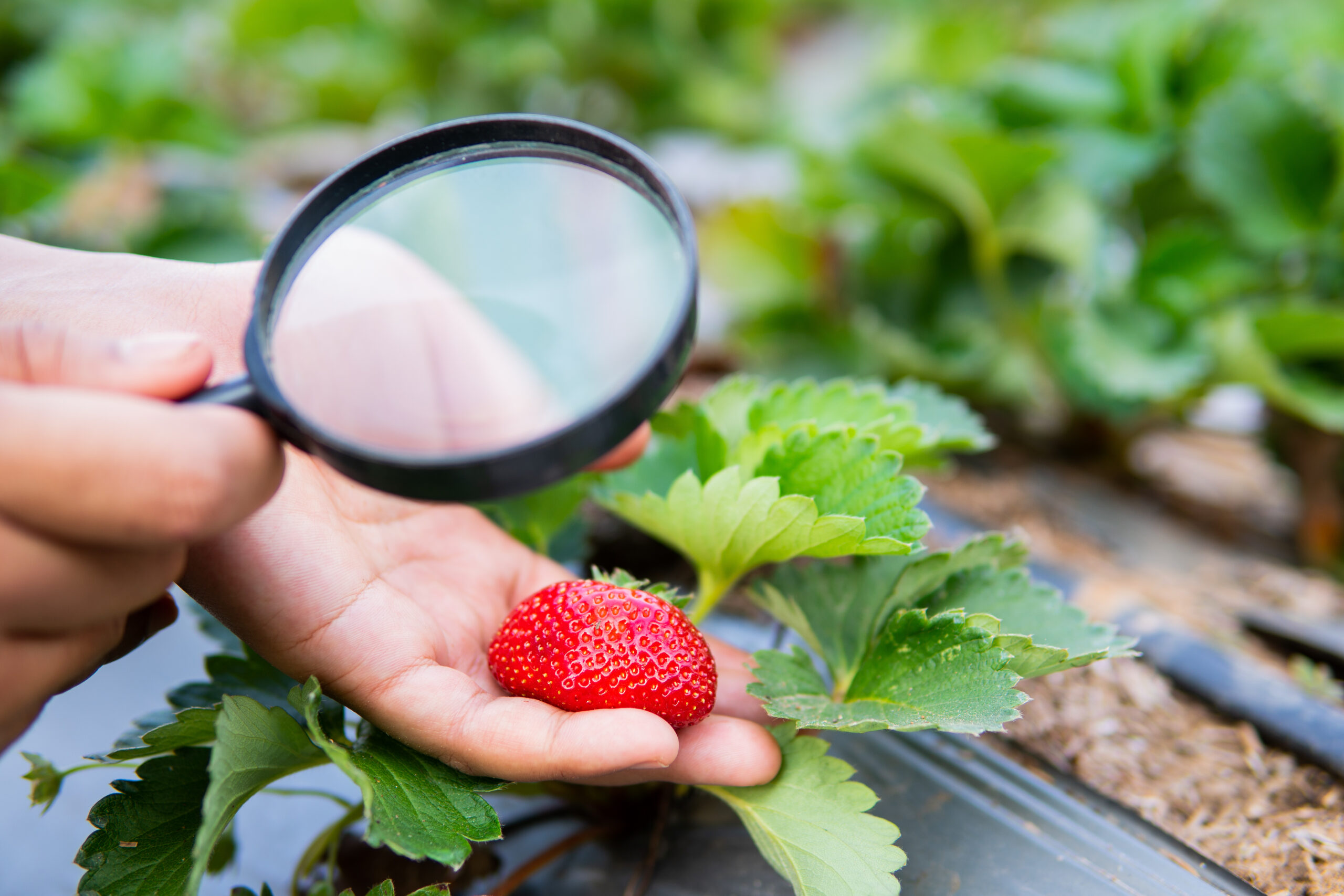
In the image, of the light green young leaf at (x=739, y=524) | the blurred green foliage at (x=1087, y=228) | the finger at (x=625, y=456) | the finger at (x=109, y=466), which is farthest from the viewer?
the blurred green foliage at (x=1087, y=228)

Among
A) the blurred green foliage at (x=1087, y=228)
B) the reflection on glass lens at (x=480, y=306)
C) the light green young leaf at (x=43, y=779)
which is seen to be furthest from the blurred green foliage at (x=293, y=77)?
the light green young leaf at (x=43, y=779)

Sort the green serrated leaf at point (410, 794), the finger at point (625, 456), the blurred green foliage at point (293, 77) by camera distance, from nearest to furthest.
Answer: the green serrated leaf at point (410, 794) < the finger at point (625, 456) < the blurred green foliage at point (293, 77)


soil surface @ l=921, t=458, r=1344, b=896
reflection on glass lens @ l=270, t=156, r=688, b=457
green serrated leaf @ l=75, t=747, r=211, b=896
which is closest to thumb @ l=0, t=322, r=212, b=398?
reflection on glass lens @ l=270, t=156, r=688, b=457

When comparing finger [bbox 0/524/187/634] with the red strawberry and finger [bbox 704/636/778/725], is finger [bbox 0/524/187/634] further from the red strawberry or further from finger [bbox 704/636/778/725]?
finger [bbox 704/636/778/725]

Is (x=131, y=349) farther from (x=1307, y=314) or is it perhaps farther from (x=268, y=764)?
(x=1307, y=314)

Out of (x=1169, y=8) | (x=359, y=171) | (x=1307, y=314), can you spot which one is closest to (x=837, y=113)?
(x=1169, y=8)

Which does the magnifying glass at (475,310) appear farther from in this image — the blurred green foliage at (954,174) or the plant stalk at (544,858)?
the blurred green foliage at (954,174)
